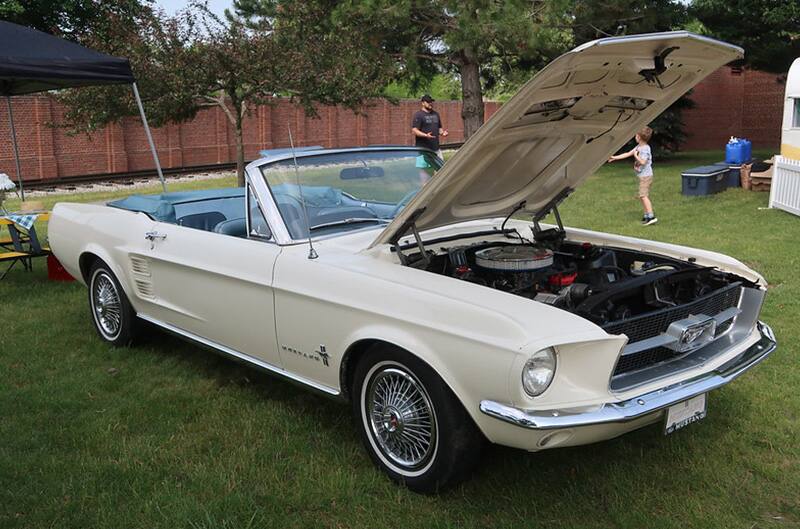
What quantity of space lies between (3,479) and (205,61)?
39.7 feet

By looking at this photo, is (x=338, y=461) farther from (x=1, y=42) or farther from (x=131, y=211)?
(x=1, y=42)

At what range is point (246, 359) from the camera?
409 cm

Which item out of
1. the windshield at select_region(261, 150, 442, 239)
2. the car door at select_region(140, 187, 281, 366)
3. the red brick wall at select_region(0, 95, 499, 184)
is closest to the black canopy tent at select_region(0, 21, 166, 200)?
the car door at select_region(140, 187, 281, 366)

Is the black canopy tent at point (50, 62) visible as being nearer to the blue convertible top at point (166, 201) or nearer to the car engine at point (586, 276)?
the blue convertible top at point (166, 201)

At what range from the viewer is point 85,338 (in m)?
5.71

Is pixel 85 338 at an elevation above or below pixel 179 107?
below

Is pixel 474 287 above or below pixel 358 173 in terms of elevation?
below

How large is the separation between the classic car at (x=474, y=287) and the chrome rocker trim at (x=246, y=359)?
12 millimetres

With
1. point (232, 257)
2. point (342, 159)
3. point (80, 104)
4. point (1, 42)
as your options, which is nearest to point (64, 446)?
point (232, 257)

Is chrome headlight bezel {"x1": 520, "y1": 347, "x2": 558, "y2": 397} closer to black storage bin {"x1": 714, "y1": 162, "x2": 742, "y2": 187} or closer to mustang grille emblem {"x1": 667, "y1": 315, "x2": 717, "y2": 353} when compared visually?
mustang grille emblem {"x1": 667, "y1": 315, "x2": 717, "y2": 353}

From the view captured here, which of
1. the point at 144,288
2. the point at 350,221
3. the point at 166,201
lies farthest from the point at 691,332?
the point at 166,201

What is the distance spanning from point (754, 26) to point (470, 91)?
7222 mm

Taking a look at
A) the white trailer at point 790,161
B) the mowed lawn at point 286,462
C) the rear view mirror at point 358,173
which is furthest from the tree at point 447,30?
the rear view mirror at point 358,173

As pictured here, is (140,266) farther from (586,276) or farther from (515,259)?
(586,276)
